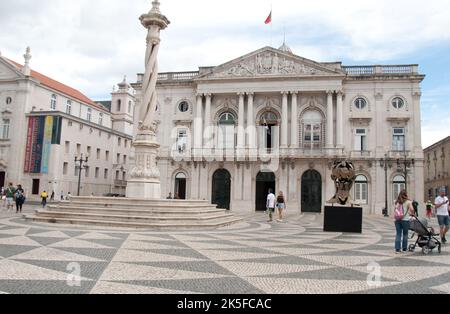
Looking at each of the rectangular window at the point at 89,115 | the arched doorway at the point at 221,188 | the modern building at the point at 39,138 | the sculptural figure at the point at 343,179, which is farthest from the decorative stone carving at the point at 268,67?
the rectangular window at the point at 89,115

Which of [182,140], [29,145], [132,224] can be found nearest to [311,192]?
[182,140]

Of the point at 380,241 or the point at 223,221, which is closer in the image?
the point at 380,241

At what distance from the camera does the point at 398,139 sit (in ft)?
124

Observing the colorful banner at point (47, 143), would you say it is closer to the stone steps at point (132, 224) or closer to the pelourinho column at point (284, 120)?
the pelourinho column at point (284, 120)

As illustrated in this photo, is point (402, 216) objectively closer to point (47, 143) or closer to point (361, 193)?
point (361, 193)

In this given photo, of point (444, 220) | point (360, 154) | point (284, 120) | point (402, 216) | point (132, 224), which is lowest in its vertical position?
point (132, 224)

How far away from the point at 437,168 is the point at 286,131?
3288 centimetres

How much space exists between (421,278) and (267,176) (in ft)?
104

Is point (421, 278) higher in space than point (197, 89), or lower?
lower

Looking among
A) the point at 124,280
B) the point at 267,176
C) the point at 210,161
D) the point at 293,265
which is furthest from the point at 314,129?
the point at 124,280

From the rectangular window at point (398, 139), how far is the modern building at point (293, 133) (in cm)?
10

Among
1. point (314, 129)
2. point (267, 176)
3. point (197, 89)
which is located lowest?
point (267, 176)
